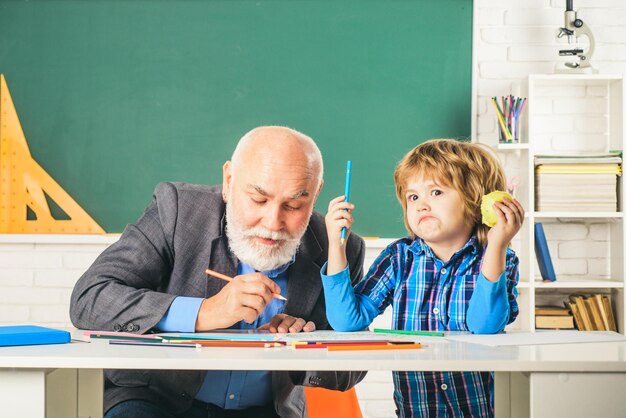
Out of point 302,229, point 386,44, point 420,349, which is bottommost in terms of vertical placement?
point 420,349

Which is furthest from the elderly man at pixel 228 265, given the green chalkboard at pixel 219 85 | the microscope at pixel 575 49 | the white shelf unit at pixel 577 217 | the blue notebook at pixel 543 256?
the microscope at pixel 575 49

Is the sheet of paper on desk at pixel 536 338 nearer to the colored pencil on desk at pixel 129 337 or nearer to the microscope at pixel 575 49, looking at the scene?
the colored pencil on desk at pixel 129 337

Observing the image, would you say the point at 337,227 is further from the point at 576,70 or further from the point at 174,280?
the point at 576,70

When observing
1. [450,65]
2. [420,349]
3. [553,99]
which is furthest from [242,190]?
[553,99]

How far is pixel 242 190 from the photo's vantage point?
2045 millimetres

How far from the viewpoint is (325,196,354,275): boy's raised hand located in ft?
6.20

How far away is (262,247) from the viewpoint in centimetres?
201

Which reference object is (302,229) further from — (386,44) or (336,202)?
(386,44)

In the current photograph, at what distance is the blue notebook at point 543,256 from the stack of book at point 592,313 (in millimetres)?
200

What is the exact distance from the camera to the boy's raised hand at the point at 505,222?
1.76 meters

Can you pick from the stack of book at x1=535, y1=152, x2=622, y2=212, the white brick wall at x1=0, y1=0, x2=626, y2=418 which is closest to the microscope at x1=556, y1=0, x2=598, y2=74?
the white brick wall at x1=0, y1=0, x2=626, y2=418

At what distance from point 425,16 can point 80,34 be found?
1.71 metres

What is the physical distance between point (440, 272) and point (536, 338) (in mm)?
418

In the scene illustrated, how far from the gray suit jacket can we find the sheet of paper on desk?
37 centimetres
